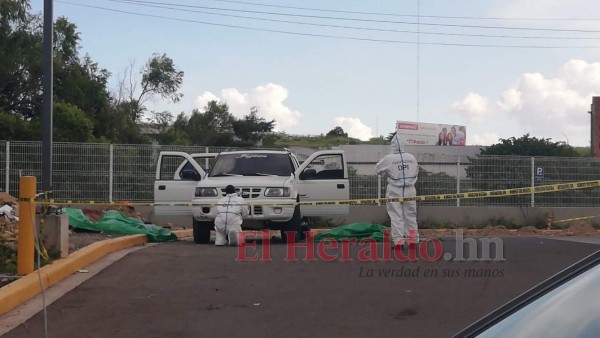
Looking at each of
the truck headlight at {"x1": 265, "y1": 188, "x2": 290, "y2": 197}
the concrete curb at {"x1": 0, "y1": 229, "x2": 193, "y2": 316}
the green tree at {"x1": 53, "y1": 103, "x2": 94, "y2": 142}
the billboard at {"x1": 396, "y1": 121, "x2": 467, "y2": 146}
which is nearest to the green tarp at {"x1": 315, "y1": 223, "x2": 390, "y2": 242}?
the truck headlight at {"x1": 265, "y1": 188, "x2": 290, "y2": 197}

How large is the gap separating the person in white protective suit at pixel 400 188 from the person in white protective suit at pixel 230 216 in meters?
2.45

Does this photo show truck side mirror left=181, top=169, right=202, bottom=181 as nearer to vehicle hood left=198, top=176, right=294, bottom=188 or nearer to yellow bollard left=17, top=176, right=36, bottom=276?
vehicle hood left=198, top=176, right=294, bottom=188

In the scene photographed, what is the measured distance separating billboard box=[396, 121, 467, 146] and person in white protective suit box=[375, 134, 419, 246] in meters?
51.3

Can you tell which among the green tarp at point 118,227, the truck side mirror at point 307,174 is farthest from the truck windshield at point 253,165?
the green tarp at point 118,227

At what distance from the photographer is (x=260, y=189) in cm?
1288

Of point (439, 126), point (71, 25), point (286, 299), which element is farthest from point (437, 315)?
point (439, 126)

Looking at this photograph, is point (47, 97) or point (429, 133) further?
point (429, 133)

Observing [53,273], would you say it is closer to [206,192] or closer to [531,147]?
[206,192]

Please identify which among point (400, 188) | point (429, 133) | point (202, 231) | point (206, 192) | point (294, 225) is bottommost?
point (202, 231)

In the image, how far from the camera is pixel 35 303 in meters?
7.54

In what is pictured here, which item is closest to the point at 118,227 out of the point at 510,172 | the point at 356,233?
the point at 356,233

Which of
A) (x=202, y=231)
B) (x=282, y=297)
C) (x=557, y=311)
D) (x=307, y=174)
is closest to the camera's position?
(x=557, y=311)

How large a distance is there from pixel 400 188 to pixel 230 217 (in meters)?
2.84

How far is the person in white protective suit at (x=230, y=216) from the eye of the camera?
12.3 m
